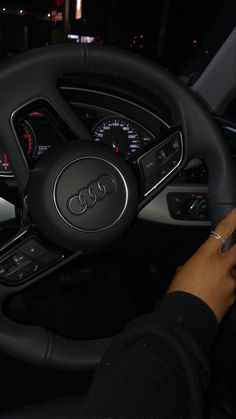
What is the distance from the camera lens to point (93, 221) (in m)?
0.81

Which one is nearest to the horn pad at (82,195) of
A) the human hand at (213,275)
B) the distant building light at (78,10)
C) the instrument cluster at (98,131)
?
the human hand at (213,275)

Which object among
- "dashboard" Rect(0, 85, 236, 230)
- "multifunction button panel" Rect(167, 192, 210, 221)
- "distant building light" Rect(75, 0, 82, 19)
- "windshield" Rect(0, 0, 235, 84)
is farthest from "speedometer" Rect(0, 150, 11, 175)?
"distant building light" Rect(75, 0, 82, 19)

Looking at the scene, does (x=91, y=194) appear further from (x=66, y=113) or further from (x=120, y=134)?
(x=120, y=134)

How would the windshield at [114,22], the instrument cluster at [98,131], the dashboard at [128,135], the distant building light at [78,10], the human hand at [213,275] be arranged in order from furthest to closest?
the distant building light at [78,10], the windshield at [114,22], the instrument cluster at [98,131], the dashboard at [128,135], the human hand at [213,275]

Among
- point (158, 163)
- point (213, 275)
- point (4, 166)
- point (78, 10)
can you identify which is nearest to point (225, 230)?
point (213, 275)

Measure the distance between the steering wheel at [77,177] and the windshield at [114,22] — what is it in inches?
317

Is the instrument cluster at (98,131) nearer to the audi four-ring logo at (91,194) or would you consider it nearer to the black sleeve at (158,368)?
the audi four-ring logo at (91,194)

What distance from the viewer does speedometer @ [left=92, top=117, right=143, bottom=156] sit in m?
1.40

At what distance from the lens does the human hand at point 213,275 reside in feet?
2.48

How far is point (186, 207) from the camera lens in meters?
1.16

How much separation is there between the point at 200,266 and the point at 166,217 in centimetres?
38

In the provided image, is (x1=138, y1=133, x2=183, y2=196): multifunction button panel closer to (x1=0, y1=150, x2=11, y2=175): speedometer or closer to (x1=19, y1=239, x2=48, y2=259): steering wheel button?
(x1=19, y1=239, x2=48, y2=259): steering wheel button

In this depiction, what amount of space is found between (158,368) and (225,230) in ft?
0.92

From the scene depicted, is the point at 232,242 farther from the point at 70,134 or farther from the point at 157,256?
the point at 157,256
